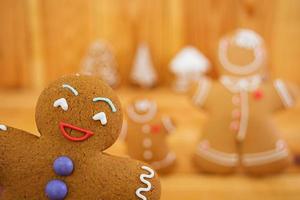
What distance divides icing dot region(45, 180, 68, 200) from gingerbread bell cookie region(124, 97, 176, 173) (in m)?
0.48

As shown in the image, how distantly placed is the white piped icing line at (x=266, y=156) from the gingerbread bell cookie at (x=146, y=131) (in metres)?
0.20

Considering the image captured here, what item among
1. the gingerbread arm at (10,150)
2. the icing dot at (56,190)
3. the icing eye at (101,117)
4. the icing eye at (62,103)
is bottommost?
the icing dot at (56,190)

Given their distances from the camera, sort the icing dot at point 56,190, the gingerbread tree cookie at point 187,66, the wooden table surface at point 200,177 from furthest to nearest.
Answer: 1. the gingerbread tree cookie at point 187,66
2. the wooden table surface at point 200,177
3. the icing dot at point 56,190

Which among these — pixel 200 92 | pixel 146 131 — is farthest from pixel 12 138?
pixel 200 92

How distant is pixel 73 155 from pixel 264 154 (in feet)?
2.00

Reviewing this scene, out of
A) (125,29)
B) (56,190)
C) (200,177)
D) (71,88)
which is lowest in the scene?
(56,190)

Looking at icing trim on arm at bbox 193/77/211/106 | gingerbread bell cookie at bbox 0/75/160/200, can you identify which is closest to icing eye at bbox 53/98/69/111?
gingerbread bell cookie at bbox 0/75/160/200

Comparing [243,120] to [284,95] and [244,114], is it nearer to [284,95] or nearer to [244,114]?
[244,114]

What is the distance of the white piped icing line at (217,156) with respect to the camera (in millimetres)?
1064

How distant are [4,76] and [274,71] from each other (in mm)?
1058

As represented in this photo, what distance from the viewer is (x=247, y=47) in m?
1.05

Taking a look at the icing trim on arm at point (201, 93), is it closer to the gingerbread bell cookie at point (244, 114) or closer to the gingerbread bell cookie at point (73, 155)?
the gingerbread bell cookie at point (244, 114)

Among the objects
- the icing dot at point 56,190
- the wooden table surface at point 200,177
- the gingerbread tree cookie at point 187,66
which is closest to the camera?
the icing dot at point 56,190

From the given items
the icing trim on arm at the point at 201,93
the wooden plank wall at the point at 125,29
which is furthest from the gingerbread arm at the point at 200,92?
the wooden plank wall at the point at 125,29
